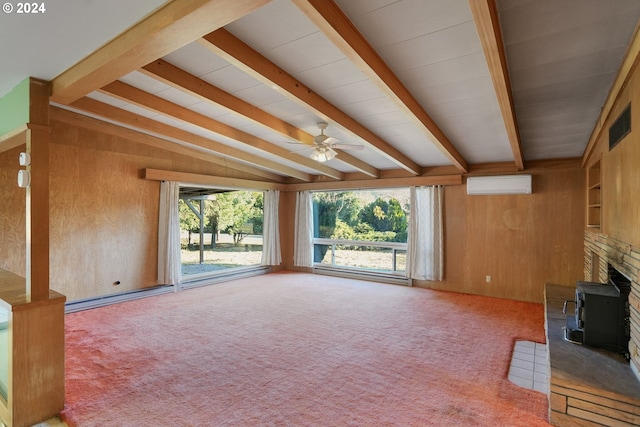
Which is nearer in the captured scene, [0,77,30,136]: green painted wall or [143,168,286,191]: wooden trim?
[0,77,30,136]: green painted wall

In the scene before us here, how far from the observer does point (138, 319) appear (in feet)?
13.2

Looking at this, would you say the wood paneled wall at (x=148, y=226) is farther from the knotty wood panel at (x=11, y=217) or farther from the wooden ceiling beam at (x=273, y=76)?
the wooden ceiling beam at (x=273, y=76)

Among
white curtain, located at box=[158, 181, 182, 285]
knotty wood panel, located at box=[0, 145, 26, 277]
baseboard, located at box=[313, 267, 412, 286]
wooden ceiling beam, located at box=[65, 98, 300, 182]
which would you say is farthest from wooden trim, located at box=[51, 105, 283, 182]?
baseboard, located at box=[313, 267, 412, 286]

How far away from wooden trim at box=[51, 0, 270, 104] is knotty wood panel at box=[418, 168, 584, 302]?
5044 millimetres

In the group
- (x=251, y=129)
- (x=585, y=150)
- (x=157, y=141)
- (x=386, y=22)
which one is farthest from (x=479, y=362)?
(x=157, y=141)

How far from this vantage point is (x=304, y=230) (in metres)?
7.25

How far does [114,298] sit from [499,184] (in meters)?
6.16

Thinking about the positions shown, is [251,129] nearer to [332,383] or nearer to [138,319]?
[138,319]

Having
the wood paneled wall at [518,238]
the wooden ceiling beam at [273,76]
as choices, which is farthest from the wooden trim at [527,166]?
the wooden ceiling beam at [273,76]

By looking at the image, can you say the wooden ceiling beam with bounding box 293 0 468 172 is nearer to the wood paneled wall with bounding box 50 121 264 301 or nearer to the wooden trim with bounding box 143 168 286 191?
the wooden trim with bounding box 143 168 286 191

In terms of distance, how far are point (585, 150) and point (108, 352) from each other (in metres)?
6.07

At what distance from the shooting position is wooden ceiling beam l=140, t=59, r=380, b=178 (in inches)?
101

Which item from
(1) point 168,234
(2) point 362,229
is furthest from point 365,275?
(1) point 168,234

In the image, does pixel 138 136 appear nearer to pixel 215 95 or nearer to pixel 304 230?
pixel 215 95
